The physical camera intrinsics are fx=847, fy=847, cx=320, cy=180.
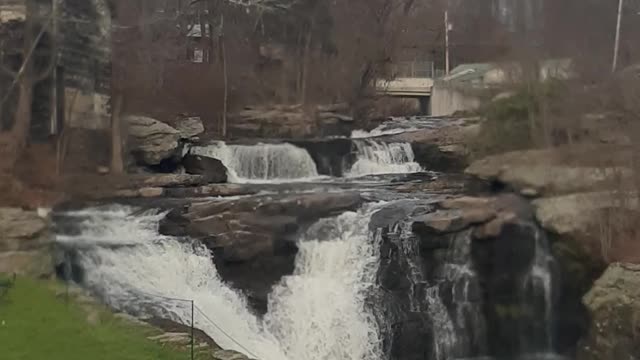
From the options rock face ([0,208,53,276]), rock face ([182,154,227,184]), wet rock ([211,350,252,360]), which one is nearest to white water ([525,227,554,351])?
wet rock ([211,350,252,360])

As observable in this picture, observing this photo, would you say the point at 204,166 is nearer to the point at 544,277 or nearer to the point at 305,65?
the point at 544,277

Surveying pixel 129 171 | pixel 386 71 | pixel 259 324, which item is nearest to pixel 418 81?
pixel 386 71

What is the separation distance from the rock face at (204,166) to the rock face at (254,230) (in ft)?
22.5

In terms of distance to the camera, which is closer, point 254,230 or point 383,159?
point 254,230

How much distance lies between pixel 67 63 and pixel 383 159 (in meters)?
10.6

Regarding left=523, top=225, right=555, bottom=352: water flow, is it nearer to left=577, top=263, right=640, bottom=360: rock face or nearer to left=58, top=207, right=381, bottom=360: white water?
left=577, top=263, right=640, bottom=360: rock face

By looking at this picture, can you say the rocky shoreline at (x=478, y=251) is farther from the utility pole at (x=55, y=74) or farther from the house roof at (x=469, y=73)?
the house roof at (x=469, y=73)

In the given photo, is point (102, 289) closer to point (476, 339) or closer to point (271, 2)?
point (476, 339)

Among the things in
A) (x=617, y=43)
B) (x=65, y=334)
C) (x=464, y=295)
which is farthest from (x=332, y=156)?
(x=65, y=334)

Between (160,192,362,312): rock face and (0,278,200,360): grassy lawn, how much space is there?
435 cm

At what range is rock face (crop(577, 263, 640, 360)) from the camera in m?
15.1

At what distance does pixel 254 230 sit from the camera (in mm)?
17500

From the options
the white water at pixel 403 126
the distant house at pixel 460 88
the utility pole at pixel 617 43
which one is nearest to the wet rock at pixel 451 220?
the utility pole at pixel 617 43

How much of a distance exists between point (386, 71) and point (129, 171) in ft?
63.4
